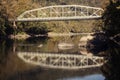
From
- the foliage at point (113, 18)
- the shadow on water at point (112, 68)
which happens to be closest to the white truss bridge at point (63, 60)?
the shadow on water at point (112, 68)

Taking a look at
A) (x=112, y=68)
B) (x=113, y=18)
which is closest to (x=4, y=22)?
(x=113, y=18)

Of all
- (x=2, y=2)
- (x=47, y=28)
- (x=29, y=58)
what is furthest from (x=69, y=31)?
(x=29, y=58)

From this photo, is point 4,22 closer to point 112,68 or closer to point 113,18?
point 113,18

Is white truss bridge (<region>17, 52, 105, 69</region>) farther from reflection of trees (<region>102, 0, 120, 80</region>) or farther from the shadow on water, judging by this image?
reflection of trees (<region>102, 0, 120, 80</region>)

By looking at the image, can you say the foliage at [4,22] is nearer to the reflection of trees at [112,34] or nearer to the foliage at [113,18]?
the reflection of trees at [112,34]

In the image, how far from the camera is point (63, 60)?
54.9 meters

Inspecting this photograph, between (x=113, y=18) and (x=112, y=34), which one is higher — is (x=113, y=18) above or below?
above

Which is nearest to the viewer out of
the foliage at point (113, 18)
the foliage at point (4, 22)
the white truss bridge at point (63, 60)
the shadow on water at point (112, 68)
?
the shadow on water at point (112, 68)

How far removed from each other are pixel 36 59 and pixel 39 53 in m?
7.74

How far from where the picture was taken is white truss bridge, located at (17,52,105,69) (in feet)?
160

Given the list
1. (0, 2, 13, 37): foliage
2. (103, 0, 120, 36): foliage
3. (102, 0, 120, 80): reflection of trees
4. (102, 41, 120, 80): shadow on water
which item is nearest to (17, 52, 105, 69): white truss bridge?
(102, 41, 120, 80): shadow on water

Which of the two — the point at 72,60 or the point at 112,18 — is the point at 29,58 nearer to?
the point at 72,60

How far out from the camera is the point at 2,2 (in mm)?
102250

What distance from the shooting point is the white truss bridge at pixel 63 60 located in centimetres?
4881
